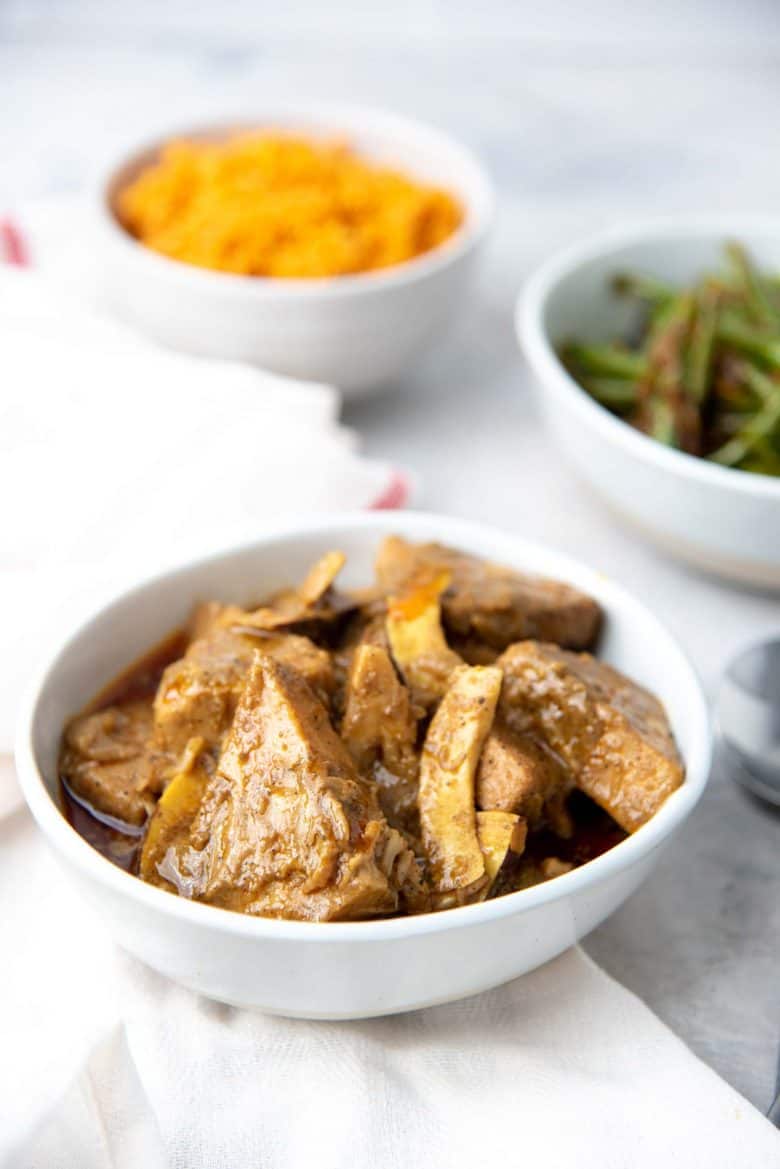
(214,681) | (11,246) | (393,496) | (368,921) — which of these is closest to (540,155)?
(11,246)

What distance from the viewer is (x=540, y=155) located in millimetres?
4027

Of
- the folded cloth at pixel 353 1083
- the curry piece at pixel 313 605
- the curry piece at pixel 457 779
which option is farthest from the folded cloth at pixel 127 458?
the folded cloth at pixel 353 1083

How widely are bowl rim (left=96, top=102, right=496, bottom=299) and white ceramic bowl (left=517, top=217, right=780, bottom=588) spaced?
0.79ft

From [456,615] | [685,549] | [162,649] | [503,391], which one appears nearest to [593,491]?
[685,549]

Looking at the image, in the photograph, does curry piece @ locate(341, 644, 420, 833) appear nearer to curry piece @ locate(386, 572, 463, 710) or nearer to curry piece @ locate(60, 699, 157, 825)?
curry piece @ locate(386, 572, 463, 710)

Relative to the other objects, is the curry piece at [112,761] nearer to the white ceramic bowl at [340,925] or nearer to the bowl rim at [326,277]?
the white ceramic bowl at [340,925]

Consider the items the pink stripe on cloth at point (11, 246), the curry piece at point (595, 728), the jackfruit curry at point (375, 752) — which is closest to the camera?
the jackfruit curry at point (375, 752)

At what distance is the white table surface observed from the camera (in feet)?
5.84

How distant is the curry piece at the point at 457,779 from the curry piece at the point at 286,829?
4 centimetres

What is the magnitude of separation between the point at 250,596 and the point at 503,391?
3.92 ft

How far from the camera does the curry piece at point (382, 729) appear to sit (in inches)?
62.4

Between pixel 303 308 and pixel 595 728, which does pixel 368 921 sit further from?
pixel 303 308

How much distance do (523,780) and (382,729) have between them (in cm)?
19

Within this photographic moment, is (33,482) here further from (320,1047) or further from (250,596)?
(320,1047)
